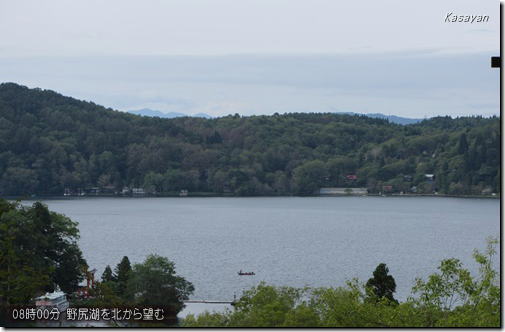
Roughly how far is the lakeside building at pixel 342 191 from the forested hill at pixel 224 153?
39cm

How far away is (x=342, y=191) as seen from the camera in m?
56.3

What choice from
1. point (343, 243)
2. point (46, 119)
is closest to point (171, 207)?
point (46, 119)

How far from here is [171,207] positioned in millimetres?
45719

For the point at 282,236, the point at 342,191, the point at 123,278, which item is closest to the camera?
the point at 123,278

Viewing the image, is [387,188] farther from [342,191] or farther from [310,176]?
[310,176]

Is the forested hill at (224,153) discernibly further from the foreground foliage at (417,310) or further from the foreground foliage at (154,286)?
the foreground foliage at (417,310)

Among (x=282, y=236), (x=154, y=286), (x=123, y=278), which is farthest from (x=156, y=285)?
(x=282, y=236)

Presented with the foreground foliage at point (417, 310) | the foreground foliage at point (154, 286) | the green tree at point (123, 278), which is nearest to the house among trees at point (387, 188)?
the green tree at point (123, 278)

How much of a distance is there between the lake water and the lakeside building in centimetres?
346

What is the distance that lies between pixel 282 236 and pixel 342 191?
1000 inches

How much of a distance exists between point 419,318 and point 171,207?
4022 centimetres

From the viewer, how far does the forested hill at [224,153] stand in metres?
49.2

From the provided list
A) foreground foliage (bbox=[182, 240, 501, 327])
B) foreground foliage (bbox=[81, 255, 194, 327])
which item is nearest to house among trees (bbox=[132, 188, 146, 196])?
foreground foliage (bbox=[81, 255, 194, 327])

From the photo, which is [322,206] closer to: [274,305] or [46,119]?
[46,119]
